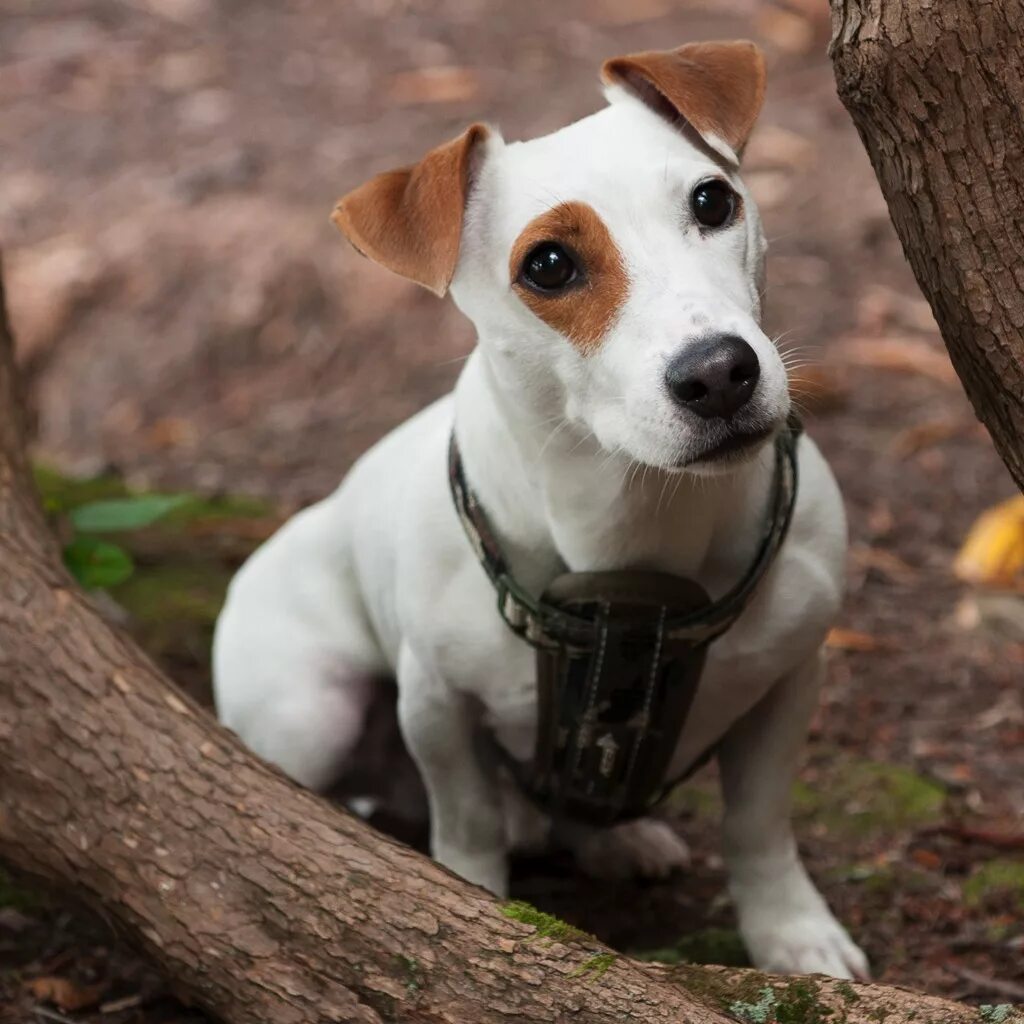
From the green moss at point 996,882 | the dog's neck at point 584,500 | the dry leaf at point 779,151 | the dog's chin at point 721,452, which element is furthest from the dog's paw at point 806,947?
the dry leaf at point 779,151

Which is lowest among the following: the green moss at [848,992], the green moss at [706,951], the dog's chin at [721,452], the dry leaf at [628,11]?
the dry leaf at [628,11]

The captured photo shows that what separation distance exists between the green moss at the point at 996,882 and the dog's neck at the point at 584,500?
3.31ft

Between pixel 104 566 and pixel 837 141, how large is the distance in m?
5.13

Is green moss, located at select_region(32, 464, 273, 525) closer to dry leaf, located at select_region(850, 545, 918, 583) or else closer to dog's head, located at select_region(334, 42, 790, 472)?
dry leaf, located at select_region(850, 545, 918, 583)

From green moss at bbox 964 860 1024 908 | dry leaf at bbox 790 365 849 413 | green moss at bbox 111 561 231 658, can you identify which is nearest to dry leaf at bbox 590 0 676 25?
dry leaf at bbox 790 365 849 413

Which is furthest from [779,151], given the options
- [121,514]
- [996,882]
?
[996,882]

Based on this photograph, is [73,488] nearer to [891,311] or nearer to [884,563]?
[884,563]

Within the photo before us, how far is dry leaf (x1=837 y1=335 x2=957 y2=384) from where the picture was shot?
5922 millimetres

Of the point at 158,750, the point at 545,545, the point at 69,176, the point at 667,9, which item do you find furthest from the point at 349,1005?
the point at 667,9

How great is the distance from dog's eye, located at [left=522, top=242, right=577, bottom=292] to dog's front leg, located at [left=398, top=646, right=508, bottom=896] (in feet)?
2.68

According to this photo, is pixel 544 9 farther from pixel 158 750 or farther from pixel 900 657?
pixel 158 750

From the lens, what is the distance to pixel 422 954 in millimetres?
2240

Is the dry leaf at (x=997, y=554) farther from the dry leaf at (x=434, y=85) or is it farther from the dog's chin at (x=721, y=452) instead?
the dry leaf at (x=434, y=85)

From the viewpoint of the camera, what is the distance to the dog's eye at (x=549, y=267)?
2.42 metres
